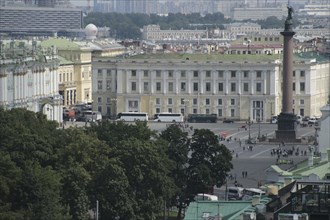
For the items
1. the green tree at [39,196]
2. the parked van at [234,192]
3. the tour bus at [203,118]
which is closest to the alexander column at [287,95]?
the tour bus at [203,118]

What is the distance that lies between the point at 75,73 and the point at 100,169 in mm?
67811

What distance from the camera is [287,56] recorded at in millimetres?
84125

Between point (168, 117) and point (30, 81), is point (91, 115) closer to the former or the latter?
point (168, 117)

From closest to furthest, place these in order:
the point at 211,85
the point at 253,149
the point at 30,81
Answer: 1. the point at 253,149
2. the point at 30,81
3. the point at 211,85

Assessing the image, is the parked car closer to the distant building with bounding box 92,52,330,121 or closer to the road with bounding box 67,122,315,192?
the road with bounding box 67,122,315,192

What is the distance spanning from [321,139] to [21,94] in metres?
31.4

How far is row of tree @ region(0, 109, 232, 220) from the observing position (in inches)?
1750

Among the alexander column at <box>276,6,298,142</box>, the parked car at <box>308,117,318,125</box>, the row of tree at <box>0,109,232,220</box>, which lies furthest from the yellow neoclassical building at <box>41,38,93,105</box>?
the row of tree at <box>0,109,232,220</box>

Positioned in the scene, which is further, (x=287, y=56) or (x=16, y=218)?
(x=287, y=56)

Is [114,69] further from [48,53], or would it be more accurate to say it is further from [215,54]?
[48,53]

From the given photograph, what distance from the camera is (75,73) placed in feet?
382

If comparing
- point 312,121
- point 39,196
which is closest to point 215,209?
point 39,196

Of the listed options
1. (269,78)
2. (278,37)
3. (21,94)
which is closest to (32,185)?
(21,94)

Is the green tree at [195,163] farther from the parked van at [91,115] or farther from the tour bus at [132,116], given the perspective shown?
the parked van at [91,115]
